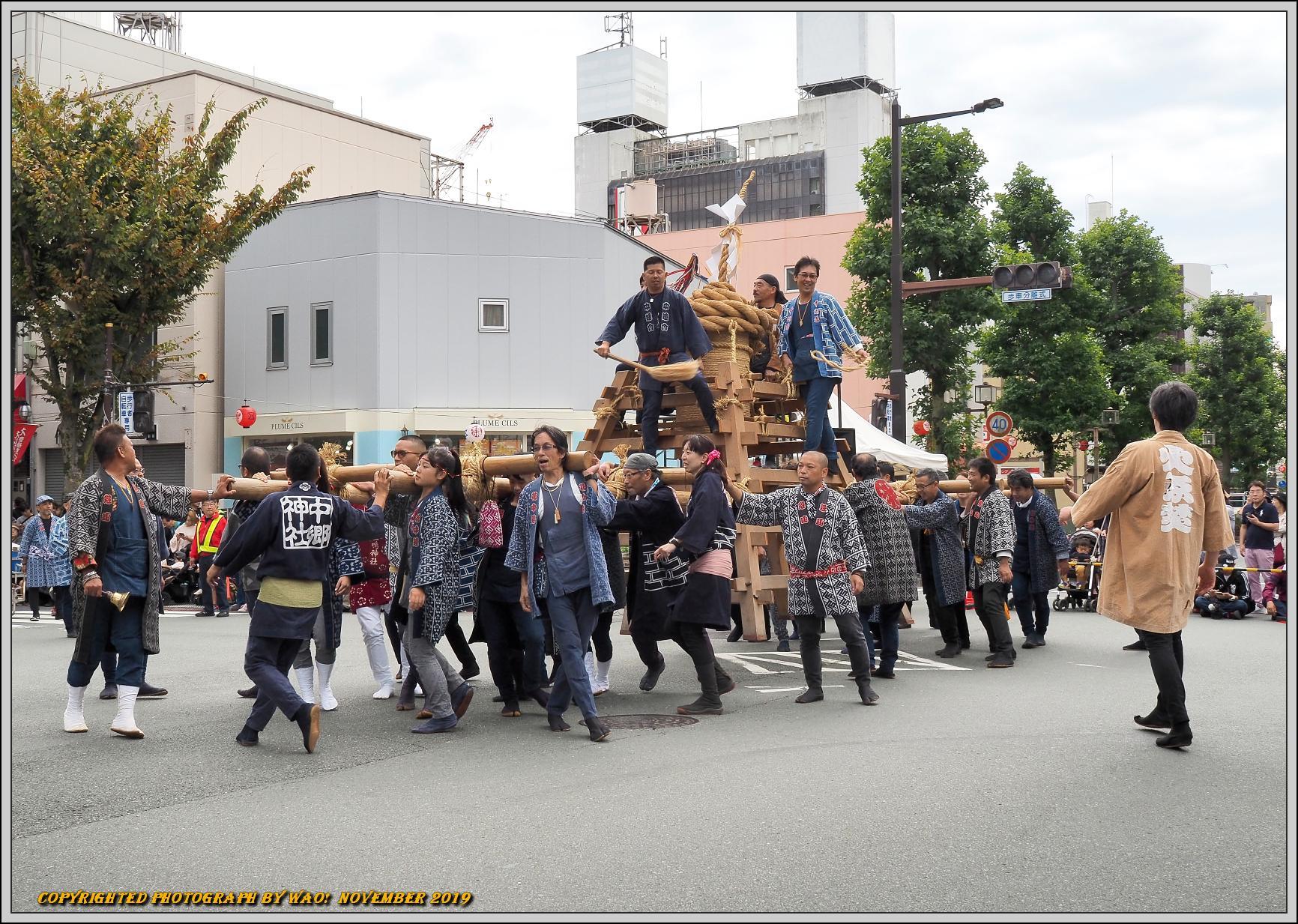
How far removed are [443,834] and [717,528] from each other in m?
3.78

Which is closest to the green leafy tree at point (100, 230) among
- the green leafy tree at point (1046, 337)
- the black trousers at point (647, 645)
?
the black trousers at point (647, 645)

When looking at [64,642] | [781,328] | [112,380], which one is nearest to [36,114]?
[112,380]

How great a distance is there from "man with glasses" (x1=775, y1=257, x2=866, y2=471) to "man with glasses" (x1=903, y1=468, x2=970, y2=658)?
100 cm

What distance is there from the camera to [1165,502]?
712cm

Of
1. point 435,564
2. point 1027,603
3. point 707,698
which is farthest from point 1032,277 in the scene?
point 435,564

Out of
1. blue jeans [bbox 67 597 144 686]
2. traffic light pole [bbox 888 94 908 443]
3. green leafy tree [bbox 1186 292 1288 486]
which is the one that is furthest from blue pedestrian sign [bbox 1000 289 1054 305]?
green leafy tree [bbox 1186 292 1288 486]

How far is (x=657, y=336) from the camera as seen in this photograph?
11.3 metres

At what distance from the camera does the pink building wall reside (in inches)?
1960

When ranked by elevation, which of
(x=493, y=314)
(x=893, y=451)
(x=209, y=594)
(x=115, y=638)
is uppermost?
(x=493, y=314)

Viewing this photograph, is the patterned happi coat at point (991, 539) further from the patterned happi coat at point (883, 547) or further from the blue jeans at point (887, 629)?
the blue jeans at point (887, 629)

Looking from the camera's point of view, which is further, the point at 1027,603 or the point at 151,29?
the point at 151,29

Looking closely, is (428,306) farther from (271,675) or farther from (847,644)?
(271,675)

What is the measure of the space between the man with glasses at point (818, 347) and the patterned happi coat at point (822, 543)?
2718mm

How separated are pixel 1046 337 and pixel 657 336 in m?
24.5
